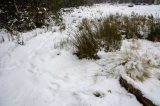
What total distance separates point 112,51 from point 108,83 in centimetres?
108

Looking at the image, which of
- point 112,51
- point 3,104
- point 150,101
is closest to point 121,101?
point 150,101

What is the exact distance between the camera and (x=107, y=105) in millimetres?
2795

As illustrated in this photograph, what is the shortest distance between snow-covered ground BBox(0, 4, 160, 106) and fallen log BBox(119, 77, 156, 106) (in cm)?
5

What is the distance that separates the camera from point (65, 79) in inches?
137

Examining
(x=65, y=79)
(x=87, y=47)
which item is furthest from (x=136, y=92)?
(x=87, y=47)

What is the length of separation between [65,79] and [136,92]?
1.23 meters

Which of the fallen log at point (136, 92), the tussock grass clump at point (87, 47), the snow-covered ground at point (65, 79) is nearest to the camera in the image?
the fallen log at point (136, 92)

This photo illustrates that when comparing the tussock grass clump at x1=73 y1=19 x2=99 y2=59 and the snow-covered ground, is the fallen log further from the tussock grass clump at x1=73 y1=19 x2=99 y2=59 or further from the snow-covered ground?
the tussock grass clump at x1=73 y1=19 x2=99 y2=59

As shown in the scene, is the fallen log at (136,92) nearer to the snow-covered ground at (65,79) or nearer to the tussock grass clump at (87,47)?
the snow-covered ground at (65,79)

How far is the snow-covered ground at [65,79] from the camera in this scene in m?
2.93

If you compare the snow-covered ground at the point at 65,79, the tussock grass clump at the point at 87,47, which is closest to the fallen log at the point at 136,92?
the snow-covered ground at the point at 65,79

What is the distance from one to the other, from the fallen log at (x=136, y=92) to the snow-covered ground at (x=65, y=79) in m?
0.05

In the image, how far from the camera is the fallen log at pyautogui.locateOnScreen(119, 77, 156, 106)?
272 cm

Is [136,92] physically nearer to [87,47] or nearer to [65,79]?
[65,79]
